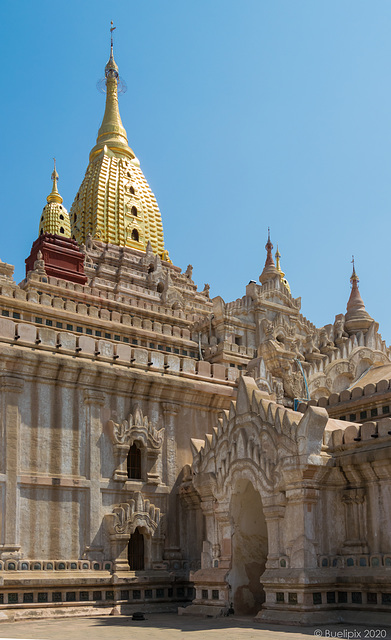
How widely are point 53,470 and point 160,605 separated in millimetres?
6440

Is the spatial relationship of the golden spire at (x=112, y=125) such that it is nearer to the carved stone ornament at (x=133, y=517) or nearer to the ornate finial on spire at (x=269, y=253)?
the ornate finial on spire at (x=269, y=253)

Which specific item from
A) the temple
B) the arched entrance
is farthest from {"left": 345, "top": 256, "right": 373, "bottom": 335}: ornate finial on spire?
the arched entrance

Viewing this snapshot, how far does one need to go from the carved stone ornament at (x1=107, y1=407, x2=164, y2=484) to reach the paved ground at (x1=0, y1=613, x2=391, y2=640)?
5.93m

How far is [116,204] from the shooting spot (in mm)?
79625

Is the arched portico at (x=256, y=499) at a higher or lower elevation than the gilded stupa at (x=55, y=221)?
lower

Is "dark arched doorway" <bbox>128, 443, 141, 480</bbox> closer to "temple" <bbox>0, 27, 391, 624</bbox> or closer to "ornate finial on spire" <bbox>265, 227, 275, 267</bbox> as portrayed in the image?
"temple" <bbox>0, 27, 391, 624</bbox>

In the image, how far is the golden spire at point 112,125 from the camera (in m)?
87.4

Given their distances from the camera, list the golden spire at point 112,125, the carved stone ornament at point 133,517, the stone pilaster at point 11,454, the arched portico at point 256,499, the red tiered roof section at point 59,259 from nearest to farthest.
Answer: the arched portico at point 256,499 < the stone pilaster at point 11,454 < the carved stone ornament at point 133,517 < the red tiered roof section at point 59,259 < the golden spire at point 112,125

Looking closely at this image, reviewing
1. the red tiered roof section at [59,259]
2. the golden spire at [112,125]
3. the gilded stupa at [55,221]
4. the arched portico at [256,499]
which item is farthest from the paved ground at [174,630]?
the golden spire at [112,125]

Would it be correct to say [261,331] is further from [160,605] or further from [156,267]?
[160,605]

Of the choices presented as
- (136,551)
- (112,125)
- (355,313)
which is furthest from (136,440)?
(112,125)

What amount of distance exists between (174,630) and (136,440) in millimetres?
9630

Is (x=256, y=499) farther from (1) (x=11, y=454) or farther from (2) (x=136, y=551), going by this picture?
(1) (x=11, y=454)

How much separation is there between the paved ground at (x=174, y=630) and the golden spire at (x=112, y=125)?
226 feet
